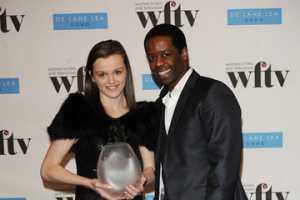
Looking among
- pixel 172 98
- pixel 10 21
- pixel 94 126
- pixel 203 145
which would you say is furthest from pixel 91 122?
pixel 10 21

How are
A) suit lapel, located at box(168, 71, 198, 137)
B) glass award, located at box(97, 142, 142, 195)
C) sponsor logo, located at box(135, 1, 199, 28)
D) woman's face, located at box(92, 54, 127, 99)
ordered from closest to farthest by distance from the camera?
glass award, located at box(97, 142, 142, 195), suit lapel, located at box(168, 71, 198, 137), woman's face, located at box(92, 54, 127, 99), sponsor logo, located at box(135, 1, 199, 28)

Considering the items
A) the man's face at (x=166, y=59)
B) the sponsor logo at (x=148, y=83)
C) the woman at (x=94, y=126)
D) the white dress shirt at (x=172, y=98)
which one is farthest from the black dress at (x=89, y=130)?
the sponsor logo at (x=148, y=83)

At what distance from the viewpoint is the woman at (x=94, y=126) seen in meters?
1.49

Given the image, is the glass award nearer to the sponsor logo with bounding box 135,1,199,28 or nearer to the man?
the man

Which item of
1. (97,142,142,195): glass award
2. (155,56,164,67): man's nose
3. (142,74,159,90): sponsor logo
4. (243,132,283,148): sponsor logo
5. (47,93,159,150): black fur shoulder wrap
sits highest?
(155,56,164,67): man's nose

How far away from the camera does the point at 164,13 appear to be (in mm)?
2209

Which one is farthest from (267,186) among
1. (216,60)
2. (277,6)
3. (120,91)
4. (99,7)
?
(99,7)

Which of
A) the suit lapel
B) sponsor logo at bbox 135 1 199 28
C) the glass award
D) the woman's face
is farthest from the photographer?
sponsor logo at bbox 135 1 199 28

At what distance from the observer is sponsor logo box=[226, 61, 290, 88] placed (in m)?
2.22

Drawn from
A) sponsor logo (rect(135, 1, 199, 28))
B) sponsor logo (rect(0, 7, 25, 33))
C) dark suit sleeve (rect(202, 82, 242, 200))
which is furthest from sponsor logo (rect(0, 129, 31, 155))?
dark suit sleeve (rect(202, 82, 242, 200))

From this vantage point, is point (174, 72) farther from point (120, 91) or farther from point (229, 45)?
point (229, 45)

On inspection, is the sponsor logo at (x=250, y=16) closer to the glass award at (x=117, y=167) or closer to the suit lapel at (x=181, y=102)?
the suit lapel at (x=181, y=102)

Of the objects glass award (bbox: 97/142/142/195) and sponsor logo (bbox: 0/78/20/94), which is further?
sponsor logo (bbox: 0/78/20/94)

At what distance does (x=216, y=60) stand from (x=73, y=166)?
1000 mm
